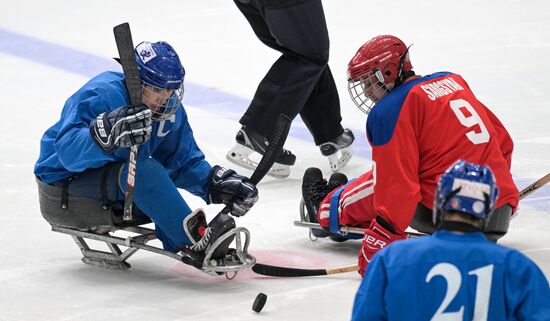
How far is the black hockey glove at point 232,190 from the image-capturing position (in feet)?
12.6

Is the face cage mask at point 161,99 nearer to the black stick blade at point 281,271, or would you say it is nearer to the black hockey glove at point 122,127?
the black hockey glove at point 122,127

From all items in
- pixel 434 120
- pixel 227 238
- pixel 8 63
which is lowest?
pixel 8 63

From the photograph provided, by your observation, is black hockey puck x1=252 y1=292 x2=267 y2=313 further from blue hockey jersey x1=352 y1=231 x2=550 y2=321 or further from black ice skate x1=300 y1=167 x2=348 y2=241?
blue hockey jersey x1=352 y1=231 x2=550 y2=321

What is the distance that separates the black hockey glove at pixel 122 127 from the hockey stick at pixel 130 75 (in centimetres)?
7

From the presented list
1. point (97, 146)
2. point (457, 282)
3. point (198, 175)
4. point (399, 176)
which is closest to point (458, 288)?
point (457, 282)

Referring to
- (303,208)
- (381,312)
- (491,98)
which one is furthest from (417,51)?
(381,312)

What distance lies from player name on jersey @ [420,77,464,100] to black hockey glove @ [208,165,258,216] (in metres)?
0.73

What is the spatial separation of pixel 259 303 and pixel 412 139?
66cm

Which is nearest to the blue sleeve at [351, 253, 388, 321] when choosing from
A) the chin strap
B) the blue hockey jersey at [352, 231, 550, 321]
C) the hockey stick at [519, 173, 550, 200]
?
the blue hockey jersey at [352, 231, 550, 321]

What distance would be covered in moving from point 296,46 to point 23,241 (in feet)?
4.80

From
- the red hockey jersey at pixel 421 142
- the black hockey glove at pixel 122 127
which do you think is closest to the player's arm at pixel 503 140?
the red hockey jersey at pixel 421 142

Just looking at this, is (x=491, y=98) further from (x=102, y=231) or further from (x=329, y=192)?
(x=102, y=231)

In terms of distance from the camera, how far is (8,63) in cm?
693

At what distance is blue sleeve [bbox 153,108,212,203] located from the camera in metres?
3.93
